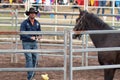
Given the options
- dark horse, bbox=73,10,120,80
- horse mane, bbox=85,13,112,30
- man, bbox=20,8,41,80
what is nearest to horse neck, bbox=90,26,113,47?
dark horse, bbox=73,10,120,80

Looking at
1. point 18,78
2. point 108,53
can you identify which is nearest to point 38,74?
point 18,78

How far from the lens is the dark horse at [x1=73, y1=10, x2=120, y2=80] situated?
8.31 meters

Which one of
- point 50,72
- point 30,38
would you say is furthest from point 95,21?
point 50,72

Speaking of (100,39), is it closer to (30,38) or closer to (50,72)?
(30,38)

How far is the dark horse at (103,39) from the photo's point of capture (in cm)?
831

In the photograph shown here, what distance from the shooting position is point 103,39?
8.73 metres

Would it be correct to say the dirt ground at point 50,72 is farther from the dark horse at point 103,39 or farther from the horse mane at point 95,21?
the horse mane at point 95,21

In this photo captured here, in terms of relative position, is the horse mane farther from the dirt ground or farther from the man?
the dirt ground

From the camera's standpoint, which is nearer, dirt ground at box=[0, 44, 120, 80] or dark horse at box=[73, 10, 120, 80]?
dark horse at box=[73, 10, 120, 80]

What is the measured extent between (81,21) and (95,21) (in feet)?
1.16

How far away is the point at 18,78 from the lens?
388 inches

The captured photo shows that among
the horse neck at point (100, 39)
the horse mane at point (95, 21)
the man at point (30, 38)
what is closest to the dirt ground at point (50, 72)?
the man at point (30, 38)

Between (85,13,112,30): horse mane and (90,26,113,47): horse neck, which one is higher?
(85,13,112,30): horse mane

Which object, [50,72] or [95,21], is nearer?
[95,21]
